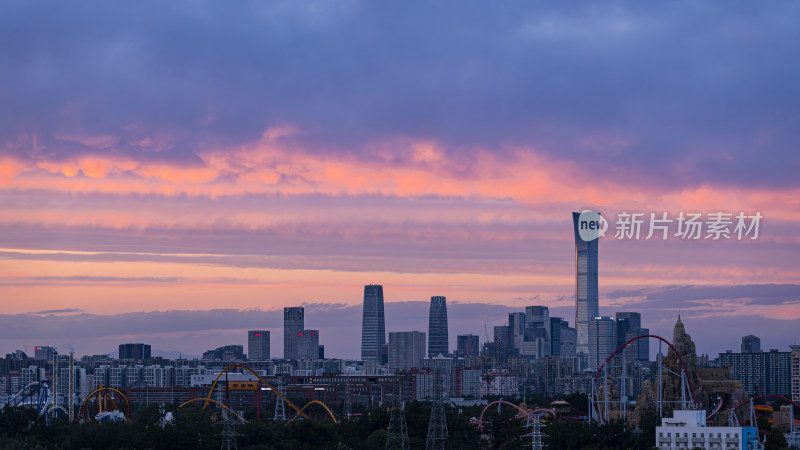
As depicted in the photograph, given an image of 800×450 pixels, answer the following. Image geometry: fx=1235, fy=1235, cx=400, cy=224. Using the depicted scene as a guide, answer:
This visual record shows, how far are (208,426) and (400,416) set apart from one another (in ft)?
69.4

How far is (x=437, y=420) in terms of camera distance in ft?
423

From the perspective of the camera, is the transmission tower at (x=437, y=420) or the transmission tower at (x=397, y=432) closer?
the transmission tower at (x=437, y=420)

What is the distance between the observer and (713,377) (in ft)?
573

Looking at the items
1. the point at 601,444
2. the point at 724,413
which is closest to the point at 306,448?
the point at 601,444

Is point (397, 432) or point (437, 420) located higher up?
point (437, 420)

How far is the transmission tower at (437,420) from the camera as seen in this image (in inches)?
4422

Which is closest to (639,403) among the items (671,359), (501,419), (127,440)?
(671,359)

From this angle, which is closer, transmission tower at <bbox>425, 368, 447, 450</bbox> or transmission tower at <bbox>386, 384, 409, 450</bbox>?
transmission tower at <bbox>425, 368, 447, 450</bbox>

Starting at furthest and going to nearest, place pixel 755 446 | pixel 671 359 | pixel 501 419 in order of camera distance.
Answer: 1. pixel 671 359
2. pixel 501 419
3. pixel 755 446

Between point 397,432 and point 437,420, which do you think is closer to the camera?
point 437,420

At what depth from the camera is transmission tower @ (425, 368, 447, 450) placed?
112312 mm

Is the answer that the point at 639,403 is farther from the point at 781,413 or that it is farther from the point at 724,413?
the point at 781,413

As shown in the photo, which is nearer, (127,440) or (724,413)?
(127,440)

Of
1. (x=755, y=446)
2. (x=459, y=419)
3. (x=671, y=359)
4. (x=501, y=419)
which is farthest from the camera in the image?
(x=671, y=359)
